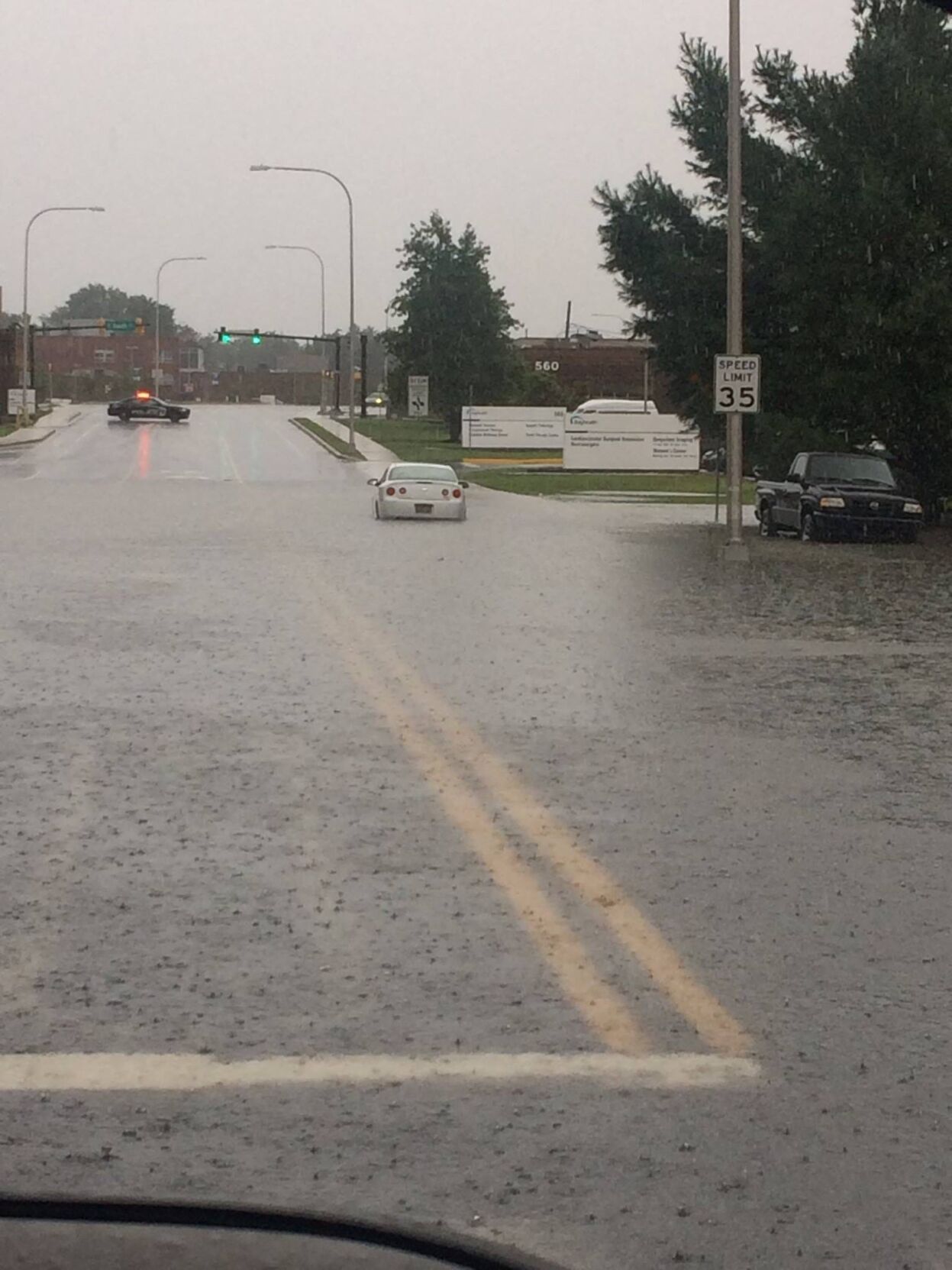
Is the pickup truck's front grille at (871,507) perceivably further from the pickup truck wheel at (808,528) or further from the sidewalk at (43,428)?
the sidewalk at (43,428)

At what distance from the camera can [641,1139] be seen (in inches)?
199

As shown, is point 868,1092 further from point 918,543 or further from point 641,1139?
point 918,543

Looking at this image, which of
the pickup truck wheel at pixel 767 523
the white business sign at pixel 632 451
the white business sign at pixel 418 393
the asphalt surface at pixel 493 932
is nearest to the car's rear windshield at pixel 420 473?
the pickup truck wheel at pixel 767 523

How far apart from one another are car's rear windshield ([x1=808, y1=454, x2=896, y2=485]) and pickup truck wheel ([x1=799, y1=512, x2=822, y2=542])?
2.65ft

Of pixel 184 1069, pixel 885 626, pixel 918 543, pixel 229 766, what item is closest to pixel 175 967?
pixel 184 1069

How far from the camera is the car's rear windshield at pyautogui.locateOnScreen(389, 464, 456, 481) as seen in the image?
39.1 metres

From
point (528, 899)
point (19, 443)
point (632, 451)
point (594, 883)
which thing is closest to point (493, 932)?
point (528, 899)

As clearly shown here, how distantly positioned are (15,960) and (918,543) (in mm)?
30381

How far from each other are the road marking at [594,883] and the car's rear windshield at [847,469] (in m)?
22.9

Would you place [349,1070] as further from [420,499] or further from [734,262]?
[420,499]

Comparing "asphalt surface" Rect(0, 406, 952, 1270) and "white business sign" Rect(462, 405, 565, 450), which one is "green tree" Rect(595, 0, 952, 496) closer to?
"asphalt surface" Rect(0, 406, 952, 1270)

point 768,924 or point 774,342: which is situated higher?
point 774,342

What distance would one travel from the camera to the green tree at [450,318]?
9606cm

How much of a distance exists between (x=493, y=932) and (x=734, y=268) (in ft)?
76.7
